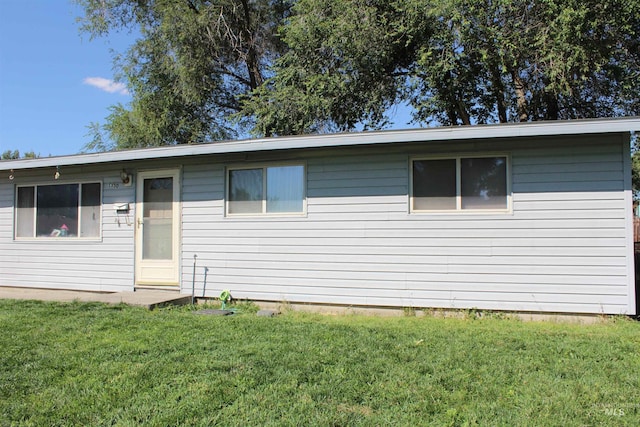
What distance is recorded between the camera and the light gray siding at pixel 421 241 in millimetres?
5613

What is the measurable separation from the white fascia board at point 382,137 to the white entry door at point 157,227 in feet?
1.79

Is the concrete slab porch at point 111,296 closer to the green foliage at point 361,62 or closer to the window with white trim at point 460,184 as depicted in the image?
the window with white trim at point 460,184

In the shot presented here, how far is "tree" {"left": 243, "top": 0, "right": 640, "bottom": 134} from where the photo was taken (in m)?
10.1

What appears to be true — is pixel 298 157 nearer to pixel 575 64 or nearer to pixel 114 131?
pixel 575 64

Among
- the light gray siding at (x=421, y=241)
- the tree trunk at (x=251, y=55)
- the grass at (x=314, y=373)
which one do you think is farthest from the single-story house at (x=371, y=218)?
the tree trunk at (x=251, y=55)

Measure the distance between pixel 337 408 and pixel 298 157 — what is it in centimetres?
438

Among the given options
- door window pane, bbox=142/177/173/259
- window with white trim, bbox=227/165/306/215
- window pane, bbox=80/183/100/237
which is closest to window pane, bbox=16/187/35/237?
window pane, bbox=80/183/100/237

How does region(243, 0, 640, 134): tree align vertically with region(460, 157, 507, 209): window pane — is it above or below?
above

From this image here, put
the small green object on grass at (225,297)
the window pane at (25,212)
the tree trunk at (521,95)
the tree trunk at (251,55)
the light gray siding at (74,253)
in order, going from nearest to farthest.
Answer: the small green object on grass at (225,297), the light gray siding at (74,253), the window pane at (25,212), the tree trunk at (521,95), the tree trunk at (251,55)

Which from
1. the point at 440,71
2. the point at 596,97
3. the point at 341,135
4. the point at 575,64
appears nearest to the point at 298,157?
the point at 341,135

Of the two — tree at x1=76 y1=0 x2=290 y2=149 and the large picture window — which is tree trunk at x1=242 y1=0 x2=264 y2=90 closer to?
tree at x1=76 y1=0 x2=290 y2=149

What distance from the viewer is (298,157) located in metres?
6.71

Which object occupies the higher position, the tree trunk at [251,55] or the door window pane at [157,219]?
the tree trunk at [251,55]

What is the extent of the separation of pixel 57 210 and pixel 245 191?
12.7 ft
